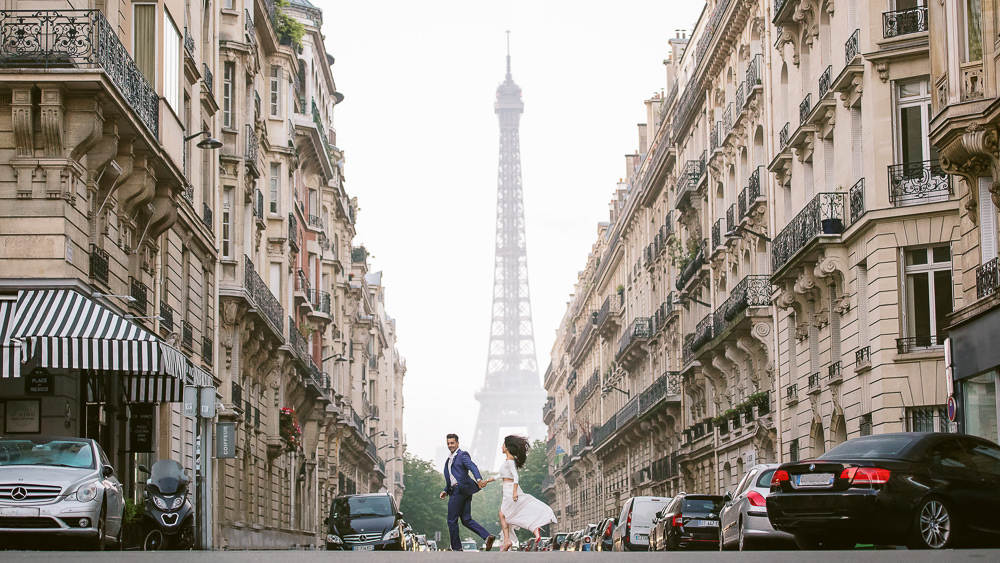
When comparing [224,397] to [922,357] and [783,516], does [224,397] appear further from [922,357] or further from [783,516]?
[783,516]

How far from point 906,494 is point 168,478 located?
39.4ft

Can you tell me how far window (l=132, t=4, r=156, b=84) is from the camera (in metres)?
29.8

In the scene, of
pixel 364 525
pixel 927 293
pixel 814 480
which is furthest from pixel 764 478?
pixel 364 525

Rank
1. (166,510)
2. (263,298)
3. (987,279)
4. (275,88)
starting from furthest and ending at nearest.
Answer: (275,88) → (263,298) → (987,279) → (166,510)

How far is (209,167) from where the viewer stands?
3991 centimetres

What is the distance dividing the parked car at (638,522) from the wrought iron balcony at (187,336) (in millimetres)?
11263

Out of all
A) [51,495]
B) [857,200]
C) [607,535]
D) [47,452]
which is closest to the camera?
[51,495]

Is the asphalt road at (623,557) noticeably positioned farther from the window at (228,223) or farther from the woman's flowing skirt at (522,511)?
the window at (228,223)

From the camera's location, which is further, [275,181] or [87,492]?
[275,181]

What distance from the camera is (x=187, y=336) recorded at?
36094 millimetres

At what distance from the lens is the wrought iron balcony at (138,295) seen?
29872 mm

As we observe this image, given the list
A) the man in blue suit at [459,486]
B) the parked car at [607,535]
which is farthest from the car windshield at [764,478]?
the parked car at [607,535]

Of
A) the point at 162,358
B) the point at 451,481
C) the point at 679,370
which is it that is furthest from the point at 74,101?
the point at 679,370

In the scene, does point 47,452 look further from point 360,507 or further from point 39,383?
point 360,507
